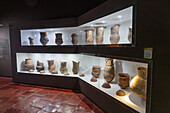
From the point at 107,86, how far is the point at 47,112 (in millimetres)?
1472

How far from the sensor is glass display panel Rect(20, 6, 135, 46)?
6.56 ft

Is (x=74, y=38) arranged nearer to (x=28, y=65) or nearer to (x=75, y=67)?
(x=75, y=67)

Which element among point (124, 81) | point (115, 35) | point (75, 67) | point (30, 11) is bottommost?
point (124, 81)

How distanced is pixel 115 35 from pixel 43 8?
3837 mm

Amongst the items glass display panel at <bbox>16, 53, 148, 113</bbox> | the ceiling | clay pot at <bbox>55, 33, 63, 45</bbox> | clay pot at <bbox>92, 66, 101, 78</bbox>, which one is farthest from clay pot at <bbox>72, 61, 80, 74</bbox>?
the ceiling

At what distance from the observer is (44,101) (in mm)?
2939

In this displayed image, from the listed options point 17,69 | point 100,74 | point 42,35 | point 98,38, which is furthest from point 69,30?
point 17,69

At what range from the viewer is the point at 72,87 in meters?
3.67

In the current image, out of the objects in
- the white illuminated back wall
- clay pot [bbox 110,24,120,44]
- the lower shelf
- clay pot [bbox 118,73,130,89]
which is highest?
clay pot [bbox 110,24,120,44]

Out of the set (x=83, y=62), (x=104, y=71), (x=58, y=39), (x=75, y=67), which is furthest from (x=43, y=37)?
(x=104, y=71)

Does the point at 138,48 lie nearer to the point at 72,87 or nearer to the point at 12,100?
the point at 72,87

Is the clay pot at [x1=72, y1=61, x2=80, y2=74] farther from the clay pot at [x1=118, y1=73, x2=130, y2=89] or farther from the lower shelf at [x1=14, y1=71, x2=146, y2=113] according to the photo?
the clay pot at [x1=118, y1=73, x2=130, y2=89]

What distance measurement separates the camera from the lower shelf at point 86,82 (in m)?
1.86

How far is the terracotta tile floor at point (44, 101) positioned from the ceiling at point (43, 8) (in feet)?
9.99
